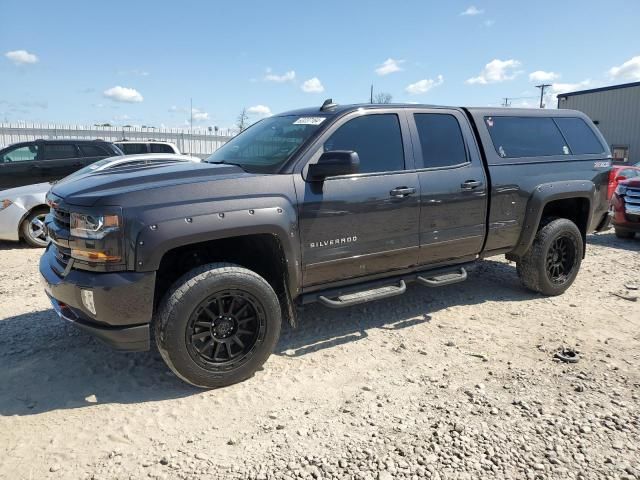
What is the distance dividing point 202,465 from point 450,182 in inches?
119

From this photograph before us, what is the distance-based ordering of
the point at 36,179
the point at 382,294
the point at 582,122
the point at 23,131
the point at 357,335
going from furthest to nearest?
the point at 23,131 < the point at 36,179 < the point at 582,122 < the point at 357,335 < the point at 382,294

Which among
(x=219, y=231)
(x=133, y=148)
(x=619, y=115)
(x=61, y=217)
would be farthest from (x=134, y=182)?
(x=619, y=115)

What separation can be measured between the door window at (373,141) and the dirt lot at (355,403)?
151cm

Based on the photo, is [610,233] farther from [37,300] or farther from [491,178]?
[37,300]

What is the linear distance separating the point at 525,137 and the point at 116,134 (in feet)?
54.1

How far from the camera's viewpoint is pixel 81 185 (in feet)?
11.2

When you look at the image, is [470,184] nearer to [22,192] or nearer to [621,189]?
[621,189]

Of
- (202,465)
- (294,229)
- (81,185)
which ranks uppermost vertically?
(81,185)

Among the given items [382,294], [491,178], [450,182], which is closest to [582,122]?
[491,178]

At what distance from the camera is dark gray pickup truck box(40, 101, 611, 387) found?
120 inches

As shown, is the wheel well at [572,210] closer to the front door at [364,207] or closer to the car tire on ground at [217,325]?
the front door at [364,207]

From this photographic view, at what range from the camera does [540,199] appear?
16.1ft

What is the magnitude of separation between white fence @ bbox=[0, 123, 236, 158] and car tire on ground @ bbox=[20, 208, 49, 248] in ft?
26.3

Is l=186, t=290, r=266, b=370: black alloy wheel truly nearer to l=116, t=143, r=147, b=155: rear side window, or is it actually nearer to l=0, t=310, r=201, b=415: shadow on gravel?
l=0, t=310, r=201, b=415: shadow on gravel
